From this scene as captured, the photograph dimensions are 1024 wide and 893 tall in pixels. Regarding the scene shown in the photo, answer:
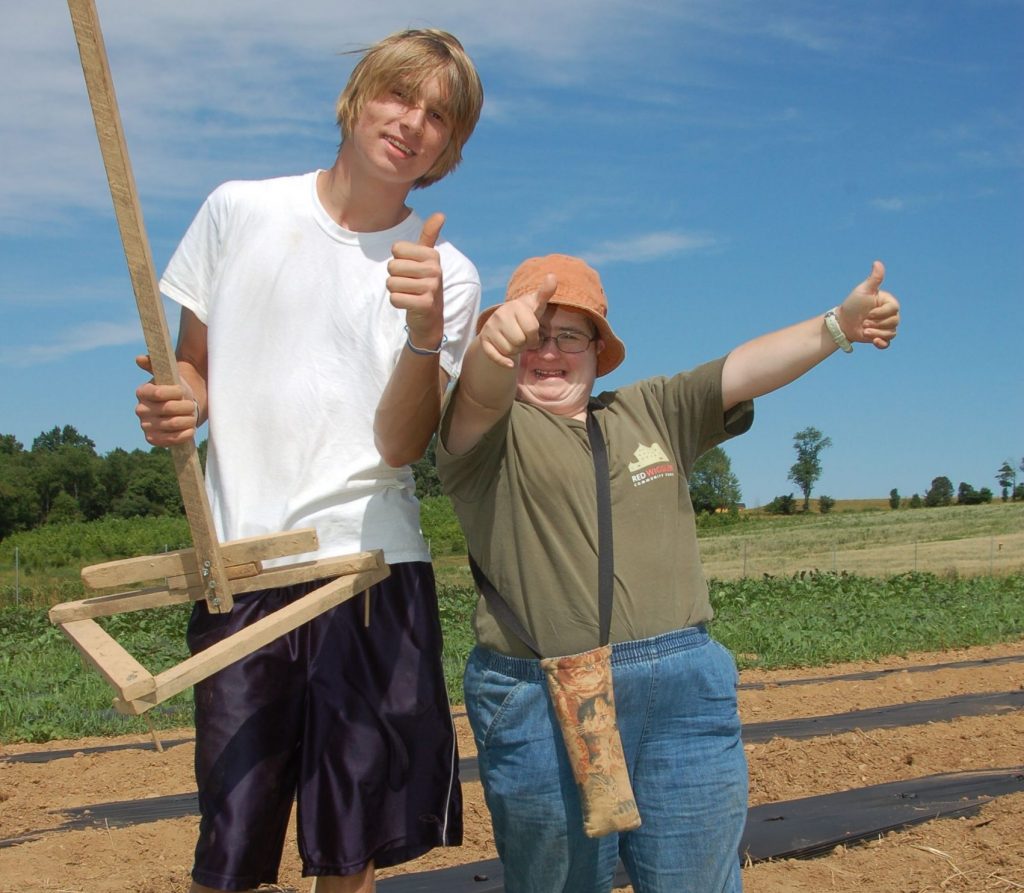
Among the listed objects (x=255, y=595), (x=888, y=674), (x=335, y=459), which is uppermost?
(x=335, y=459)

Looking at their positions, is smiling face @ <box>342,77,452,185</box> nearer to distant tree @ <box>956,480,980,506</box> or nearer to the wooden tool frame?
the wooden tool frame

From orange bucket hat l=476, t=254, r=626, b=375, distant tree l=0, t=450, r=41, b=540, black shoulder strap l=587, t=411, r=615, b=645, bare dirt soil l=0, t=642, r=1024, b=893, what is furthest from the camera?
distant tree l=0, t=450, r=41, b=540

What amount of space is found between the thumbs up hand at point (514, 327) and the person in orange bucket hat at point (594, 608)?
0.29ft

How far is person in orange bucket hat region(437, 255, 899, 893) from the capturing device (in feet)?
6.95

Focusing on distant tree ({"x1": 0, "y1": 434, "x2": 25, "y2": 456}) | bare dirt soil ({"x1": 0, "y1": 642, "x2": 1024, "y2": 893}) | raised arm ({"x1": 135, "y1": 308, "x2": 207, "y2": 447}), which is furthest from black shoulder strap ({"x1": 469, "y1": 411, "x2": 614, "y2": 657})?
distant tree ({"x1": 0, "y1": 434, "x2": 25, "y2": 456})

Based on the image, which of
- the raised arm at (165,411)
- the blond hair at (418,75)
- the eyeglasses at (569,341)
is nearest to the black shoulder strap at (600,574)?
the eyeglasses at (569,341)

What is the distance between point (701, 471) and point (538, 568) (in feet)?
233

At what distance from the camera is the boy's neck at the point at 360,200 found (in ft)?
7.41

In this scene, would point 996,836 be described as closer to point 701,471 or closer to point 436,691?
point 436,691

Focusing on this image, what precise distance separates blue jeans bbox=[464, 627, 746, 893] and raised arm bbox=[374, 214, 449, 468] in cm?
47

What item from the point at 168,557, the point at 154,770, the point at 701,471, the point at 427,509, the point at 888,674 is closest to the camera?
the point at 168,557

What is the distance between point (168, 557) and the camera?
2098 millimetres

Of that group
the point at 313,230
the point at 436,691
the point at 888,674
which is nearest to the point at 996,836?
the point at 436,691

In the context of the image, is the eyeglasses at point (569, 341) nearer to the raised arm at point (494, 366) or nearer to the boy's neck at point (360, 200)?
the raised arm at point (494, 366)
